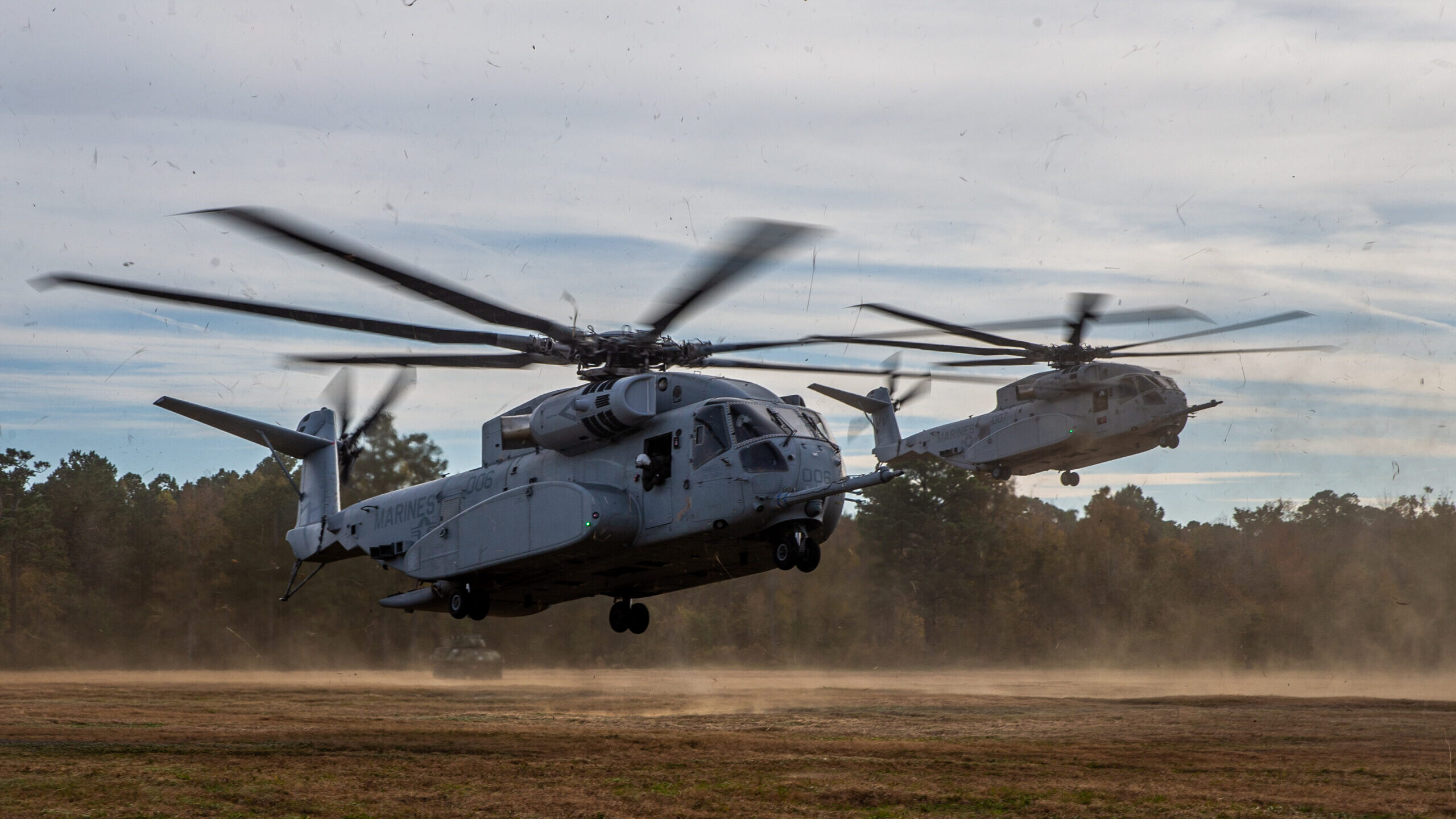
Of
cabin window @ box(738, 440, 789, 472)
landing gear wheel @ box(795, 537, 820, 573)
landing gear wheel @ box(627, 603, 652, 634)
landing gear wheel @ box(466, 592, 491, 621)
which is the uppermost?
cabin window @ box(738, 440, 789, 472)

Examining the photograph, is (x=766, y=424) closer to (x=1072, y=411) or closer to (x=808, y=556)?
(x=808, y=556)

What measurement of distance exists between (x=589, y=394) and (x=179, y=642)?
37.2 m

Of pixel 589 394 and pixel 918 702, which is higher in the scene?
pixel 589 394

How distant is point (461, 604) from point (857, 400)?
14724 mm

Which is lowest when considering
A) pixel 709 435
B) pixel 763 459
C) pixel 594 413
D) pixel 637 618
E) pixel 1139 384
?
pixel 637 618

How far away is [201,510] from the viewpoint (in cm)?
4978

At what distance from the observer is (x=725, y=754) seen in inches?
721

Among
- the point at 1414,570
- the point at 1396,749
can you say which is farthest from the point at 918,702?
the point at 1414,570

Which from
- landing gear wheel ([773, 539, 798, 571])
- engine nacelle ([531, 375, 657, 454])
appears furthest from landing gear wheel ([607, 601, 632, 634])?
landing gear wheel ([773, 539, 798, 571])

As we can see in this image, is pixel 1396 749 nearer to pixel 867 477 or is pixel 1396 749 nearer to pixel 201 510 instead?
pixel 867 477

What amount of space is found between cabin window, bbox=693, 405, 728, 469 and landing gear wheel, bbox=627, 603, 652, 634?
4155mm

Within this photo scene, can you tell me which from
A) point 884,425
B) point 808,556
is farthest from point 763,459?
point 884,425

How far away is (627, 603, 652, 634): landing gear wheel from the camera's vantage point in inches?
788

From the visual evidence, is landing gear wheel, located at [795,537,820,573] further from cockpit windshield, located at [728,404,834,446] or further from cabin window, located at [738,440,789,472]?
cockpit windshield, located at [728,404,834,446]
